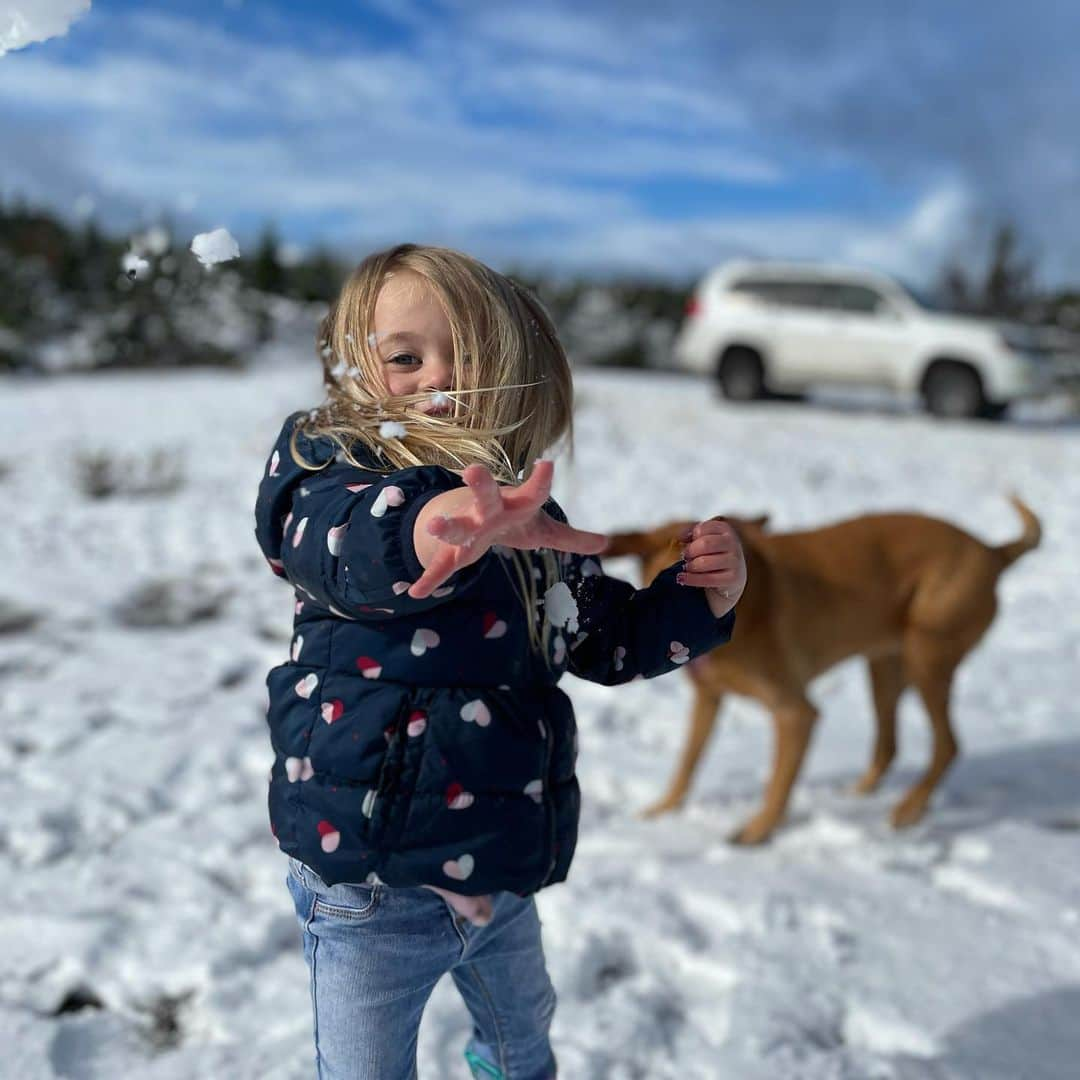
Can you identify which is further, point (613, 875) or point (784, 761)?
point (784, 761)

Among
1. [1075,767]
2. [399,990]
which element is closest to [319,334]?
[399,990]

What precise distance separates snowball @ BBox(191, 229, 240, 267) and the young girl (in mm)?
188

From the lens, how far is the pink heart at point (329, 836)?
149cm

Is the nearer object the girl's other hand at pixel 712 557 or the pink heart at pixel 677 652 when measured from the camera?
the girl's other hand at pixel 712 557

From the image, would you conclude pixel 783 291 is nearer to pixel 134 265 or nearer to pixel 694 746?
pixel 694 746

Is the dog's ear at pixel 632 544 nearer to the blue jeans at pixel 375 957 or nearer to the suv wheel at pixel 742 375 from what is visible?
the blue jeans at pixel 375 957

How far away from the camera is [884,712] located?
3.79 metres

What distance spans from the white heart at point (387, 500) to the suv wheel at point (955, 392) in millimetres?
11868

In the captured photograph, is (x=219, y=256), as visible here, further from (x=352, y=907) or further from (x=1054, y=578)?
(x=1054, y=578)

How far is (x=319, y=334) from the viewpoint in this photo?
69.2 inches

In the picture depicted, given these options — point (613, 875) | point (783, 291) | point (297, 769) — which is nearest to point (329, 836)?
point (297, 769)

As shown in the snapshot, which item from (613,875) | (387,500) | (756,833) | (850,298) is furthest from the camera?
(850,298)

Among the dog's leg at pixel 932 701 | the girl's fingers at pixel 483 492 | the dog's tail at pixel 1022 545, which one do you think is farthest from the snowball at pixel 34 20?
the dog's tail at pixel 1022 545

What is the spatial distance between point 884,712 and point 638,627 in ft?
8.13
